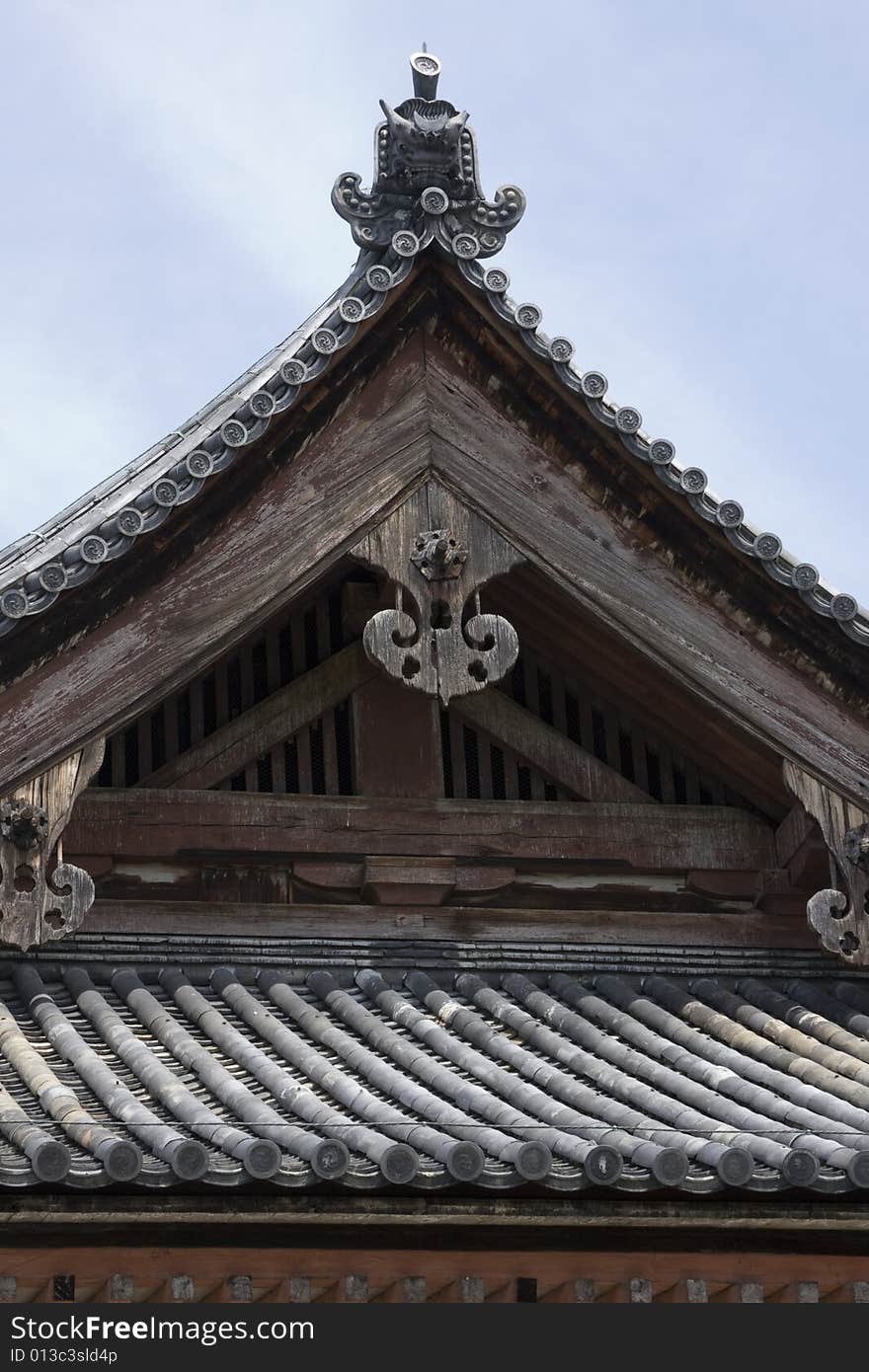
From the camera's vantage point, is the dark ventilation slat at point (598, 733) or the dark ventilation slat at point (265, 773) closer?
the dark ventilation slat at point (265, 773)

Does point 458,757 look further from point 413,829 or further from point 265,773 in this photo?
point 265,773

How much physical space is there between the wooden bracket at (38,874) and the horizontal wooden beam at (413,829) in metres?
0.72

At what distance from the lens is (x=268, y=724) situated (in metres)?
11.0

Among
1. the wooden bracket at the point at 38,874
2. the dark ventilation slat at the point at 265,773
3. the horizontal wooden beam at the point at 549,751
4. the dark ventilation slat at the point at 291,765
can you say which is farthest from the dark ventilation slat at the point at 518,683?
the wooden bracket at the point at 38,874

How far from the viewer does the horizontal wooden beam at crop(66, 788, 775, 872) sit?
34.5 ft

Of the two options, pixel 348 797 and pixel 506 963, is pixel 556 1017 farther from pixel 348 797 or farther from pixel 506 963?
pixel 348 797

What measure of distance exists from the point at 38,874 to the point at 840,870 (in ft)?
11.8

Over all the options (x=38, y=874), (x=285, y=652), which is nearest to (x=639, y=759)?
(x=285, y=652)

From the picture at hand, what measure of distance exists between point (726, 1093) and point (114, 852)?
297 cm

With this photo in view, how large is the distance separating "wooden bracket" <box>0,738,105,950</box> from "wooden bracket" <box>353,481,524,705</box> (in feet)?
5.15

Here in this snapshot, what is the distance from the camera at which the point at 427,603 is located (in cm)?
1035

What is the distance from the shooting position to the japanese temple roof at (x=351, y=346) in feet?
32.9

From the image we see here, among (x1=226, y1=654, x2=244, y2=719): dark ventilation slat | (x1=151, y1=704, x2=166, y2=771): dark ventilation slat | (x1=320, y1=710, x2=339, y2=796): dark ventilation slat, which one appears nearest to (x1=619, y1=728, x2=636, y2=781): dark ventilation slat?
(x1=320, y1=710, x2=339, y2=796): dark ventilation slat

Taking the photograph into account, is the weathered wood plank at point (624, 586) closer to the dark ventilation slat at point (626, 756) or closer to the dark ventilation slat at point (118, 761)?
the dark ventilation slat at point (626, 756)
